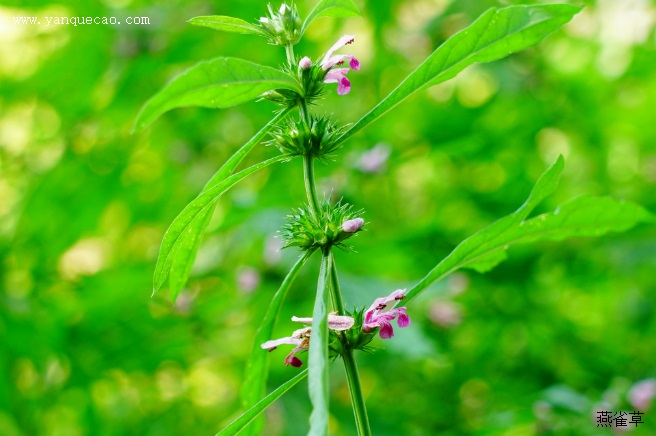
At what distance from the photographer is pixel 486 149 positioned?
8.73ft

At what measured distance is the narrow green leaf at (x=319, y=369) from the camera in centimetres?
72

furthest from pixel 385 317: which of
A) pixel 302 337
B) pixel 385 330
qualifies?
pixel 302 337

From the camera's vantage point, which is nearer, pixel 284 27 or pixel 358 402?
pixel 358 402

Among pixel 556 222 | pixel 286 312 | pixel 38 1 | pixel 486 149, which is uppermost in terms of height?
pixel 38 1

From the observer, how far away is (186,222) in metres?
0.99

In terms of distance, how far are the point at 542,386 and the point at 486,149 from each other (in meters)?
0.96

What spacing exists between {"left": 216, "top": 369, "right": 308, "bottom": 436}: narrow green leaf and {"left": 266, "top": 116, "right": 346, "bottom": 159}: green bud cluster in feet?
1.17

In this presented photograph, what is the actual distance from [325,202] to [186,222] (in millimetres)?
280

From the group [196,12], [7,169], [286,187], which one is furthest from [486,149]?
[7,169]

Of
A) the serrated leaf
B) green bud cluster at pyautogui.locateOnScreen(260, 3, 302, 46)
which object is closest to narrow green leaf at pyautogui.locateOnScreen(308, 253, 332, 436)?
the serrated leaf

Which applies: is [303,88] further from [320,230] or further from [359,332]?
[359,332]

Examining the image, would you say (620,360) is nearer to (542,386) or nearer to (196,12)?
(542,386)

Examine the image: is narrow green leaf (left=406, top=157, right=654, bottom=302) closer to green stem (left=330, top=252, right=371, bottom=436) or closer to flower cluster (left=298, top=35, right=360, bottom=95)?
green stem (left=330, top=252, right=371, bottom=436)

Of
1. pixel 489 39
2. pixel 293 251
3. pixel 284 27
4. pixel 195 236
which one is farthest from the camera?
pixel 293 251
